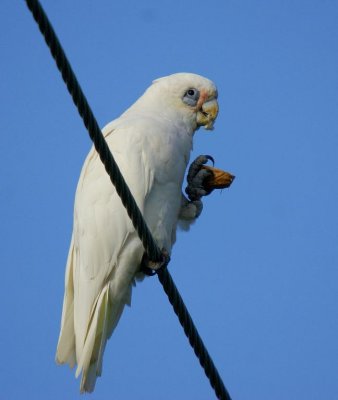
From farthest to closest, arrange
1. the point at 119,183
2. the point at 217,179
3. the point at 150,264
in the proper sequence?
the point at 217,179 → the point at 150,264 → the point at 119,183

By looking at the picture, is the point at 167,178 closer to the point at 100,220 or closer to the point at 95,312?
the point at 100,220

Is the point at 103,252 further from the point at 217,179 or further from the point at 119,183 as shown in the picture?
the point at 119,183

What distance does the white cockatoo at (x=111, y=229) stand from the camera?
4895mm

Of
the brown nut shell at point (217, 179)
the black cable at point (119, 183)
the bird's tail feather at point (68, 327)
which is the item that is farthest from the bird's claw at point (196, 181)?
the black cable at point (119, 183)

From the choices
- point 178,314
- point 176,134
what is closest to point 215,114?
point 176,134

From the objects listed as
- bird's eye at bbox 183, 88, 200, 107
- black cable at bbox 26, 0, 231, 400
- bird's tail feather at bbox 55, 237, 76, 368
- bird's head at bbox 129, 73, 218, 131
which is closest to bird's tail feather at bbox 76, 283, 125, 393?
bird's tail feather at bbox 55, 237, 76, 368

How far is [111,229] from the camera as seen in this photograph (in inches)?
196

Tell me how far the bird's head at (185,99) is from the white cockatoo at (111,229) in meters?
0.36

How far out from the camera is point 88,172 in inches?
205

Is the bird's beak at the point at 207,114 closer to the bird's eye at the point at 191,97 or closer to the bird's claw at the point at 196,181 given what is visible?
the bird's eye at the point at 191,97

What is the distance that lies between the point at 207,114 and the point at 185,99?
21cm

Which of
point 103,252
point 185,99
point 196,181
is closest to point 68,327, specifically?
point 103,252

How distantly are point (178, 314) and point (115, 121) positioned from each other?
2.01 meters

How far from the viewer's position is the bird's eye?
577cm
